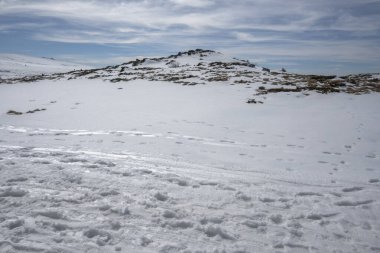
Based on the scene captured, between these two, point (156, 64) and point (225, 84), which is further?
point (156, 64)

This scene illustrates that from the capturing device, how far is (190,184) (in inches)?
260

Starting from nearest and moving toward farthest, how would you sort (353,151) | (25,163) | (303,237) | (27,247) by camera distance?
(27,247) → (303,237) → (25,163) → (353,151)

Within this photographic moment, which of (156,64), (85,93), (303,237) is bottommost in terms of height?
(303,237)

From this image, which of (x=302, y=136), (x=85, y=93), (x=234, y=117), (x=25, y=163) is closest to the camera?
(x=25, y=163)

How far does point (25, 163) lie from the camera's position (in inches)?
292

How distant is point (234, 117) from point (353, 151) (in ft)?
21.2

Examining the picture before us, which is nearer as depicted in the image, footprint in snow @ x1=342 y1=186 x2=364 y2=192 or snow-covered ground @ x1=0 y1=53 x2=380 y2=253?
snow-covered ground @ x1=0 y1=53 x2=380 y2=253

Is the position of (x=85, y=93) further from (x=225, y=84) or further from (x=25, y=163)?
(x=25, y=163)

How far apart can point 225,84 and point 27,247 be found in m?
22.4

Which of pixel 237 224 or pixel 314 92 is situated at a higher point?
pixel 314 92

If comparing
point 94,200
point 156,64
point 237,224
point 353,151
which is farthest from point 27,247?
point 156,64

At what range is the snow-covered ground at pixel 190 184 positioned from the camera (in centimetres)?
463

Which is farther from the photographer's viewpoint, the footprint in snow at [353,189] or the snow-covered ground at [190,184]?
the footprint in snow at [353,189]

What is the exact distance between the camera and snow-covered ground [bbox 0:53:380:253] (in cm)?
463
